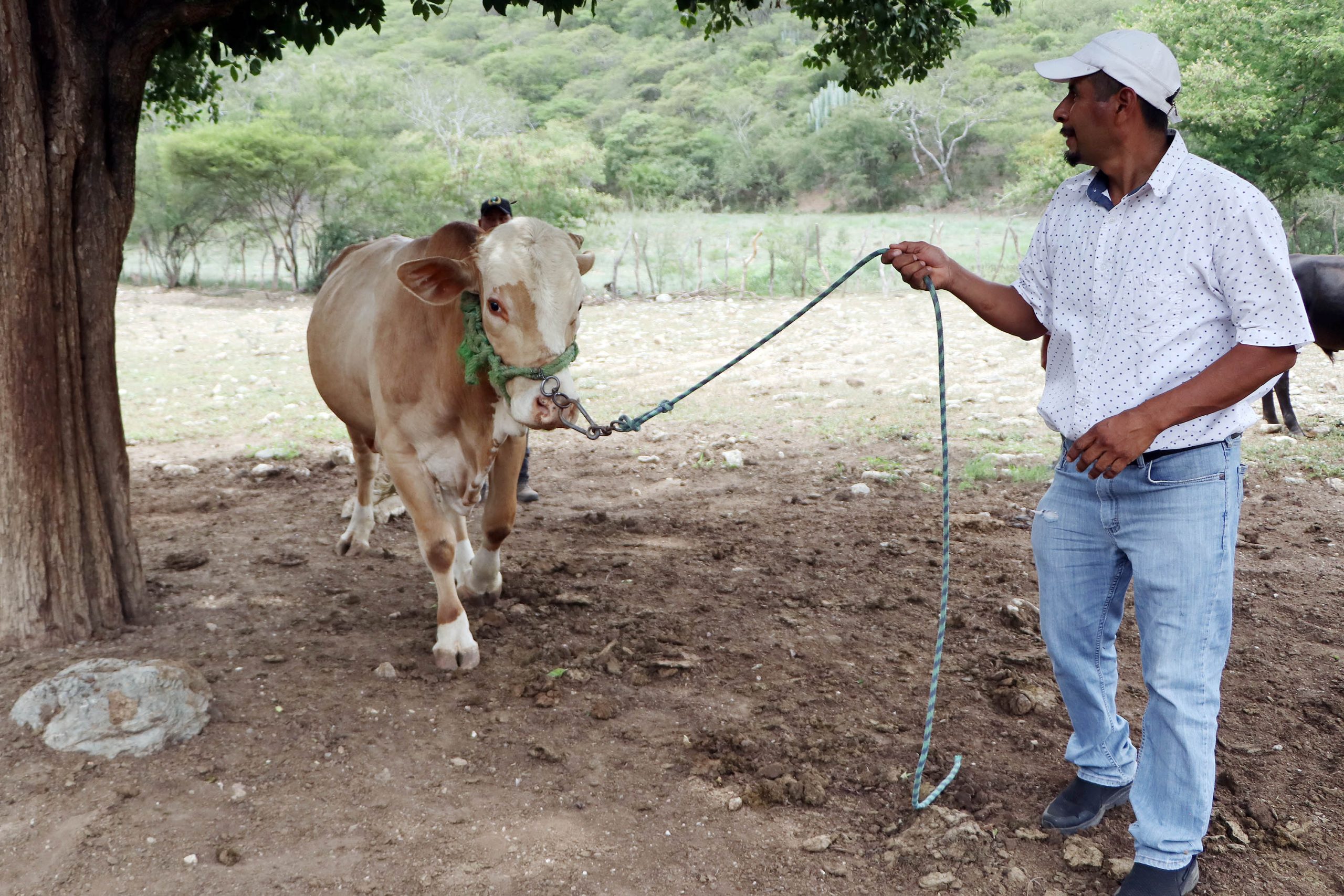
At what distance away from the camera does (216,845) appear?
275cm

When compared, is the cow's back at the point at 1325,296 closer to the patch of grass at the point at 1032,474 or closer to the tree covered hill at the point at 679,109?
the patch of grass at the point at 1032,474

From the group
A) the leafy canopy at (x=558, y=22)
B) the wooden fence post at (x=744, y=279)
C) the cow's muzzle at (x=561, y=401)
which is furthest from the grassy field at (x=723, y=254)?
the cow's muzzle at (x=561, y=401)

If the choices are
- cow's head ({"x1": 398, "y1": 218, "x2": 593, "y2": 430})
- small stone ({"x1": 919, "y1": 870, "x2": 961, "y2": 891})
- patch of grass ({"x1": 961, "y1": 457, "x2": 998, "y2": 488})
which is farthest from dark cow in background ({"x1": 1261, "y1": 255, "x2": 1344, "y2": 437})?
small stone ({"x1": 919, "y1": 870, "x2": 961, "y2": 891})

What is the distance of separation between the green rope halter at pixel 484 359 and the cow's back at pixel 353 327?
2.21 feet

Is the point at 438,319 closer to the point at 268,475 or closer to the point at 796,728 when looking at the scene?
the point at 796,728

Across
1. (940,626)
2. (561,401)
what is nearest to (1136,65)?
(940,626)

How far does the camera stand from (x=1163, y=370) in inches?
92.0

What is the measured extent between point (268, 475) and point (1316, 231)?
23424 mm

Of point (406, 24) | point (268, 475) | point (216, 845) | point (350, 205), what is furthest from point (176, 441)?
point (406, 24)

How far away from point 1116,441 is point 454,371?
2.51 m

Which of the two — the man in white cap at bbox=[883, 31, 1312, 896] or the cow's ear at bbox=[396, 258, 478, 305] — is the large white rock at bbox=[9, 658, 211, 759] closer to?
the cow's ear at bbox=[396, 258, 478, 305]

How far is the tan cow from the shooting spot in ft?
11.6

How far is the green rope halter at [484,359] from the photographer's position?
11.5 ft

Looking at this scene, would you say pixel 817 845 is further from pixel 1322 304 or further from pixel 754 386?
pixel 754 386
